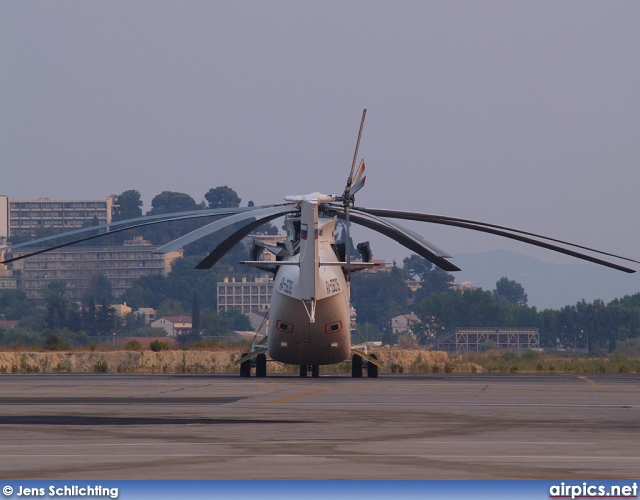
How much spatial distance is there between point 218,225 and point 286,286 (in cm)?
652

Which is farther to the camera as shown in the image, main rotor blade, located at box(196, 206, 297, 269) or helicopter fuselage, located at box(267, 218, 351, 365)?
helicopter fuselage, located at box(267, 218, 351, 365)

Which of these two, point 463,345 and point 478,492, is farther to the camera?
point 463,345

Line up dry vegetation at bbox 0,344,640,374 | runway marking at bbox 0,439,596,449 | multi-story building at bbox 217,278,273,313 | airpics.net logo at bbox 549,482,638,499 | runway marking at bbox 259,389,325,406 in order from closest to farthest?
airpics.net logo at bbox 549,482,638,499
runway marking at bbox 0,439,596,449
runway marking at bbox 259,389,325,406
dry vegetation at bbox 0,344,640,374
multi-story building at bbox 217,278,273,313

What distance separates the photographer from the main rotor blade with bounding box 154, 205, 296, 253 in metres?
24.6

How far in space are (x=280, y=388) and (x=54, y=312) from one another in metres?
118

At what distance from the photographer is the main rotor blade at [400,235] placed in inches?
1184

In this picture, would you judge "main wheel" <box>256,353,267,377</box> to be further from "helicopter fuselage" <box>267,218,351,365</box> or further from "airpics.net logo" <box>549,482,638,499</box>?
"airpics.net logo" <box>549,482,638,499</box>

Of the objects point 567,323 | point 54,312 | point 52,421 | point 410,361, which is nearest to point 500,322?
point 567,323

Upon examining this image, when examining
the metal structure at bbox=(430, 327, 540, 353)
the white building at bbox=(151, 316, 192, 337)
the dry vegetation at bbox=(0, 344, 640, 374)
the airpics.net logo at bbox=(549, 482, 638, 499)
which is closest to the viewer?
the airpics.net logo at bbox=(549, 482, 638, 499)

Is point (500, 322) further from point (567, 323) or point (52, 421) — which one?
point (52, 421)

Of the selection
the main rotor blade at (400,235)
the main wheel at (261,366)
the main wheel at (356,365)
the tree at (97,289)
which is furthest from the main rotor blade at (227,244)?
the tree at (97,289)

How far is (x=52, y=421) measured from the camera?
16.8 m

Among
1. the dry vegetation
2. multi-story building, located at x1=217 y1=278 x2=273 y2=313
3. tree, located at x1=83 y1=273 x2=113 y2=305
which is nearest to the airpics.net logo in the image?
the dry vegetation

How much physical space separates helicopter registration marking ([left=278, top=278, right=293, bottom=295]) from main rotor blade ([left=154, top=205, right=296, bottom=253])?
1.99 m
